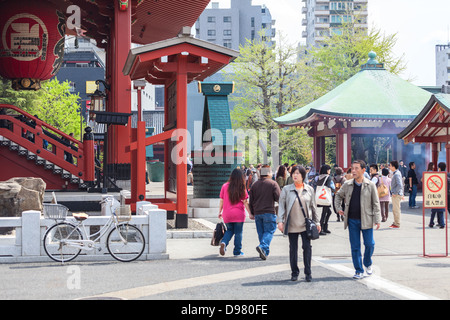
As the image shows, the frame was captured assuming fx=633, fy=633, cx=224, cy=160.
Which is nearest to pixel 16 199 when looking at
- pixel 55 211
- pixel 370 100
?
pixel 55 211

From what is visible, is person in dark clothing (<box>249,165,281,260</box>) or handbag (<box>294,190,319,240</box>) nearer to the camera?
handbag (<box>294,190,319,240</box>)

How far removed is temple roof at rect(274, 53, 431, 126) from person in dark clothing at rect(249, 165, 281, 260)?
2101 centimetres

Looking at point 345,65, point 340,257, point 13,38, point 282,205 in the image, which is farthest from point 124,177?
point 345,65

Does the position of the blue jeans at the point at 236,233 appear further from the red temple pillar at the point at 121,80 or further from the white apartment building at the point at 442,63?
the white apartment building at the point at 442,63

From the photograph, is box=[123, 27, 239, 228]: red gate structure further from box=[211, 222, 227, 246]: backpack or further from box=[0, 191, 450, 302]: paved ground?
box=[211, 222, 227, 246]: backpack

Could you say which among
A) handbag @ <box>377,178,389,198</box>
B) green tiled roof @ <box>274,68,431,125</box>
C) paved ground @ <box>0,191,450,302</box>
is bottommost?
paved ground @ <box>0,191,450,302</box>

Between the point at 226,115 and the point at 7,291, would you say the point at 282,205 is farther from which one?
the point at 226,115

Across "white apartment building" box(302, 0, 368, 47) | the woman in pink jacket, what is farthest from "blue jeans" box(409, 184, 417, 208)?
"white apartment building" box(302, 0, 368, 47)

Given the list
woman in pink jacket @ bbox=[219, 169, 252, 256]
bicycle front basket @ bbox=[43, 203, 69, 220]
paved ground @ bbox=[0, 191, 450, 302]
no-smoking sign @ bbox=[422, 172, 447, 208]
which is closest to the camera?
paved ground @ bbox=[0, 191, 450, 302]

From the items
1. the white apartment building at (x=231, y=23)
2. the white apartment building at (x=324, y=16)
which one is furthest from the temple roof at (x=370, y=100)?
the white apartment building at (x=324, y=16)

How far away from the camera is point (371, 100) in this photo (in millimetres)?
33656

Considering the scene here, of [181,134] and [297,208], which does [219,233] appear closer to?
[297,208]

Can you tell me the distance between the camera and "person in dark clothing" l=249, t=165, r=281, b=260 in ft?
36.5

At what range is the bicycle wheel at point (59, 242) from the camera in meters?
Answer: 10.7
